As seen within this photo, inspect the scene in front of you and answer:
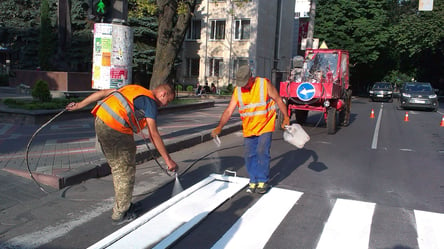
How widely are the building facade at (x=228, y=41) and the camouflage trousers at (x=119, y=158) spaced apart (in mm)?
28040

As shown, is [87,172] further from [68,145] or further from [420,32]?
[420,32]

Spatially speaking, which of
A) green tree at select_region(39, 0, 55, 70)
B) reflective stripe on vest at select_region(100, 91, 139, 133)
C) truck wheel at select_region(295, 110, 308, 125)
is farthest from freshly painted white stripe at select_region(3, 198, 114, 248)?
green tree at select_region(39, 0, 55, 70)

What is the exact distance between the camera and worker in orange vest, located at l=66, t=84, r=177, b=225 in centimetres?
409

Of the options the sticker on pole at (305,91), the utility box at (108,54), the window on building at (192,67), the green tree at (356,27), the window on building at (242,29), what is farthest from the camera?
the green tree at (356,27)

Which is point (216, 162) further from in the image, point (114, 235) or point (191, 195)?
point (114, 235)

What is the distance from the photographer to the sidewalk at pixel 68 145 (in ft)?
19.5

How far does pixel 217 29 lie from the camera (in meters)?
34.4

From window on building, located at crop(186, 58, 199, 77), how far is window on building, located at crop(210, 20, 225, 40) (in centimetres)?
280

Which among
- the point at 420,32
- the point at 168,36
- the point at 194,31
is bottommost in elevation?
the point at 168,36

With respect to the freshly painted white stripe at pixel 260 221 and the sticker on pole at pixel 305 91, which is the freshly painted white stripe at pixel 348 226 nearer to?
the freshly painted white stripe at pixel 260 221

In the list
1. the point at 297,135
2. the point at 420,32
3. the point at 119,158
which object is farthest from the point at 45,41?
the point at 420,32

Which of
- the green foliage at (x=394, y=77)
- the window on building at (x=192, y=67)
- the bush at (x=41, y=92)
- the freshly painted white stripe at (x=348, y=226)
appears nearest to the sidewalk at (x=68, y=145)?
the bush at (x=41, y=92)

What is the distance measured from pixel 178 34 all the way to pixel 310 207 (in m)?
10.7

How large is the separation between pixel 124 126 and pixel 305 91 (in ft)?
27.3
